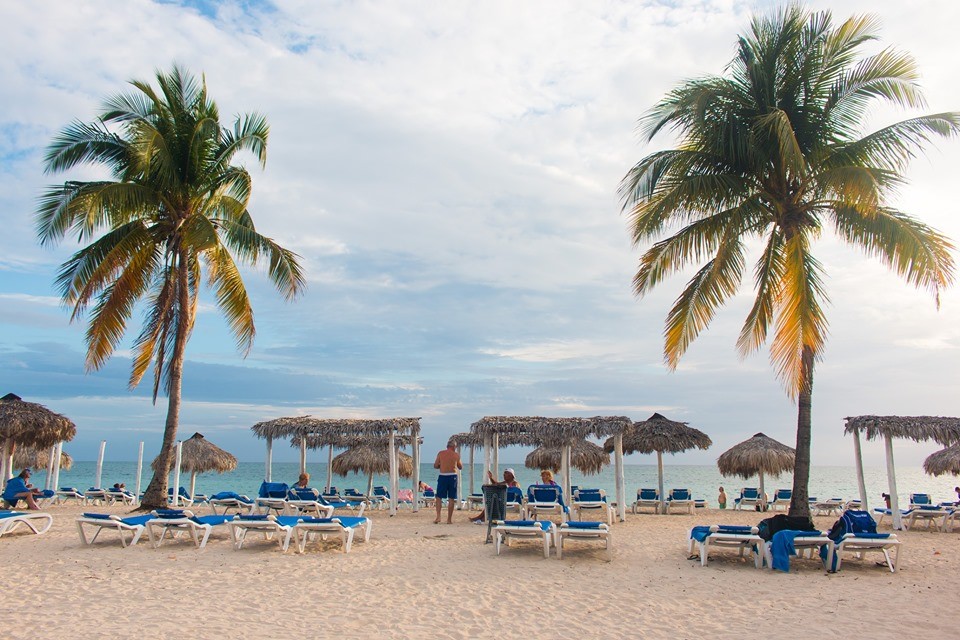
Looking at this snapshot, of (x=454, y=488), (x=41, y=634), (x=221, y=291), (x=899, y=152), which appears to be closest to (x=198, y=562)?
(x=41, y=634)

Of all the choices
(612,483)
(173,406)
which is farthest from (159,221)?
(612,483)

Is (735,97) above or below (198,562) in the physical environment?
above

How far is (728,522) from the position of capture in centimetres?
1370

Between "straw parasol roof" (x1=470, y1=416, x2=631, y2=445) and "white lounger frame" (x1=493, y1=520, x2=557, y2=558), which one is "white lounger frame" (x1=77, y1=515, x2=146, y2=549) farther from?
"straw parasol roof" (x1=470, y1=416, x2=631, y2=445)

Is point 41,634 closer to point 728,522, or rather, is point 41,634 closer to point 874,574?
point 874,574

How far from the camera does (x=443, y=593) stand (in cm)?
Result: 644

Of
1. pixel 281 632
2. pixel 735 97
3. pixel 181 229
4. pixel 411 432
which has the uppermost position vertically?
pixel 735 97

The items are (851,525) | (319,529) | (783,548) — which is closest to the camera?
(783,548)

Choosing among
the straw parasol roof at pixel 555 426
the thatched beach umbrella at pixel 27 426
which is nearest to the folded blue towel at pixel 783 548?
the straw parasol roof at pixel 555 426

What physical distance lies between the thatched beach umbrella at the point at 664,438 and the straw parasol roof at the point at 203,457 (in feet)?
35.5

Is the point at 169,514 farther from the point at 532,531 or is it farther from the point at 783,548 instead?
the point at 783,548

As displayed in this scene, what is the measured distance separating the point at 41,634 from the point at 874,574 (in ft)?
26.0

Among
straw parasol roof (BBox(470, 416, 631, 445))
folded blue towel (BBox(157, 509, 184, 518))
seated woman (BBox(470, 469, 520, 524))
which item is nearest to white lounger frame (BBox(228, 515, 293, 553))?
folded blue towel (BBox(157, 509, 184, 518))

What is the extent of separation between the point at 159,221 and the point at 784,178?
422 inches
